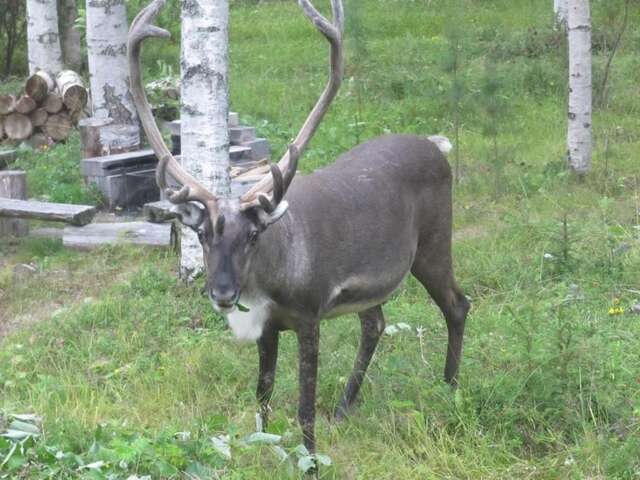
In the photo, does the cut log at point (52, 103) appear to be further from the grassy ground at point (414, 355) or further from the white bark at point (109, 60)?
the white bark at point (109, 60)

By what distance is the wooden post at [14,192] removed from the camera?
9758 millimetres

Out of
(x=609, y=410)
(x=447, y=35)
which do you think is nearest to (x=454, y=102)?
(x=447, y=35)

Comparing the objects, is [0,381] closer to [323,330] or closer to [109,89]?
[323,330]

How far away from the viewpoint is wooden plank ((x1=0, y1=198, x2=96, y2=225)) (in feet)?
30.1

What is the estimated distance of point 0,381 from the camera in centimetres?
659

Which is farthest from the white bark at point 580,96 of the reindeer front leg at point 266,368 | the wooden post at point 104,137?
the reindeer front leg at point 266,368

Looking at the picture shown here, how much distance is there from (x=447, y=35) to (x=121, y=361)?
534cm

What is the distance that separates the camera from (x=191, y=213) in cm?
507

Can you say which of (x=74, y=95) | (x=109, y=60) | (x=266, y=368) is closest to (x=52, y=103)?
(x=74, y=95)

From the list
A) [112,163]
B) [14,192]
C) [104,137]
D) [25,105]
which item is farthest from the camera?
[25,105]

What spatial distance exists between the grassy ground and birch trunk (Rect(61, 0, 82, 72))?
5.93 meters

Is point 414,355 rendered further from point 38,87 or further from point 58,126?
point 38,87

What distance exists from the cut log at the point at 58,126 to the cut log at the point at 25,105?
0.93ft

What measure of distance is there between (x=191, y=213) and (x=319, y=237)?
78cm
